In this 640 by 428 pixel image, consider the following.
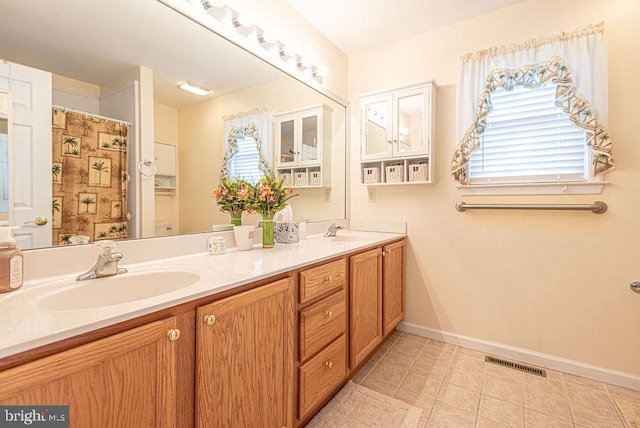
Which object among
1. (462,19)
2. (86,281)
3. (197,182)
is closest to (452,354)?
(197,182)

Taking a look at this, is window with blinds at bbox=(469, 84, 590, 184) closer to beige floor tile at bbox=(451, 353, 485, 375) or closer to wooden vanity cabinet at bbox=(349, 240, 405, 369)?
wooden vanity cabinet at bbox=(349, 240, 405, 369)

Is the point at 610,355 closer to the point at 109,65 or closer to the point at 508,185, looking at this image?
the point at 508,185

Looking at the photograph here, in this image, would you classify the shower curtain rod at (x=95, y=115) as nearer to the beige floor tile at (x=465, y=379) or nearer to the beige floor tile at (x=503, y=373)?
the beige floor tile at (x=465, y=379)

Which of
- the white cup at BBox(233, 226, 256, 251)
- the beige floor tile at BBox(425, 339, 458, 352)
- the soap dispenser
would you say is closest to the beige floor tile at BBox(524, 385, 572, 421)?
the beige floor tile at BBox(425, 339, 458, 352)

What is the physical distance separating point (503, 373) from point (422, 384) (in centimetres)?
56

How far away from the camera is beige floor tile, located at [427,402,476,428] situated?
1442 millimetres

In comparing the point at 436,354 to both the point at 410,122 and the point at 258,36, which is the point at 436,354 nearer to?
the point at 410,122

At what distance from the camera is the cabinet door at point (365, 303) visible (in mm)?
1682

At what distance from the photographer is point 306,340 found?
132 centimetres

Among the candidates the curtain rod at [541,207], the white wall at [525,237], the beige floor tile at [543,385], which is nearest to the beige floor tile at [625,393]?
the white wall at [525,237]

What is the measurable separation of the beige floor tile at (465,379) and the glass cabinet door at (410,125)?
152 centimetres

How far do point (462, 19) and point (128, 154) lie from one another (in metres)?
2.38

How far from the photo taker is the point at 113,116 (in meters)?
1.16

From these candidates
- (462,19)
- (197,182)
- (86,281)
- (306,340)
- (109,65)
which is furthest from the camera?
(462,19)
